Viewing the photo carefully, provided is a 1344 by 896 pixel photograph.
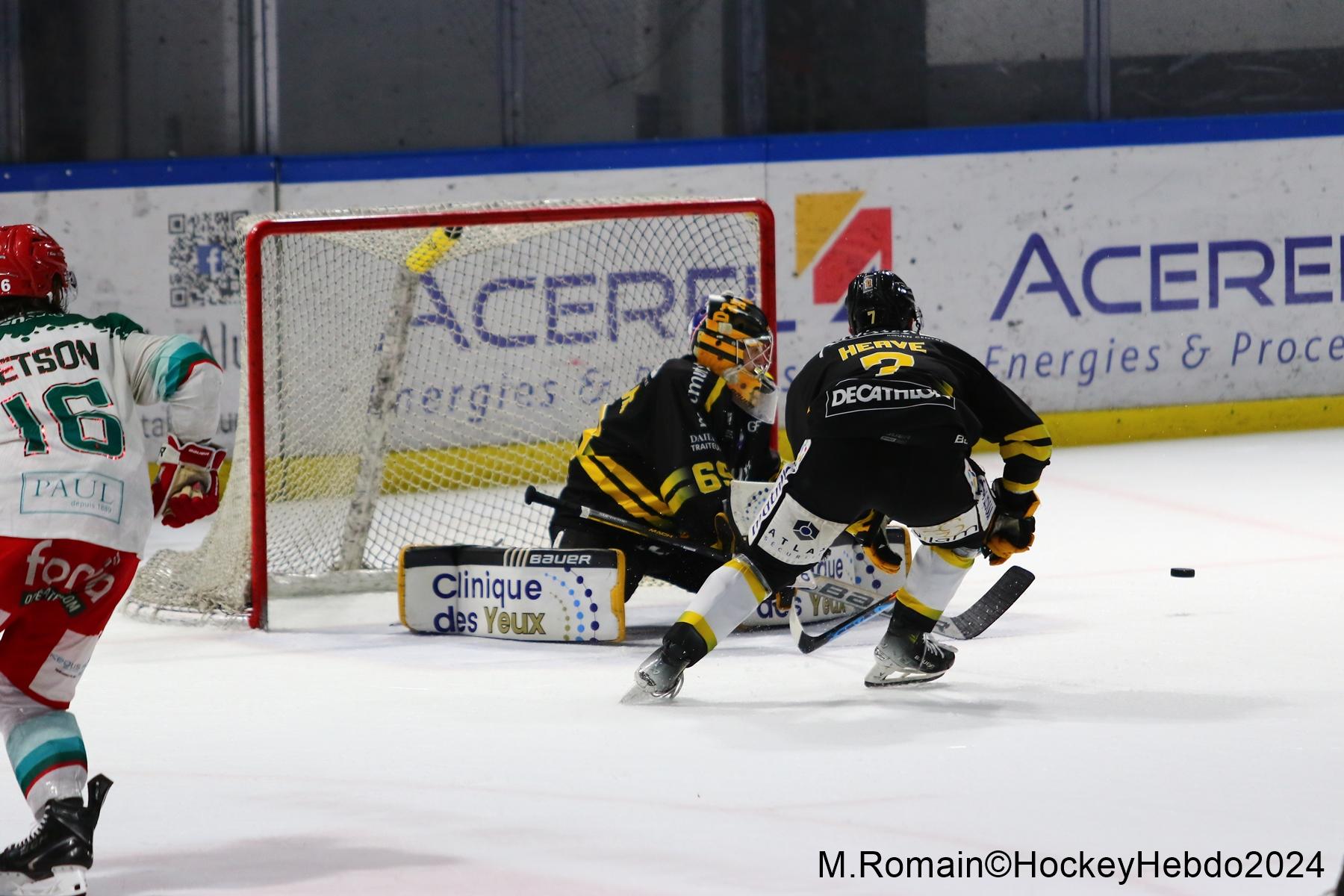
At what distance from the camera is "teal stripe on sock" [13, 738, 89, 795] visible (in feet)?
9.64

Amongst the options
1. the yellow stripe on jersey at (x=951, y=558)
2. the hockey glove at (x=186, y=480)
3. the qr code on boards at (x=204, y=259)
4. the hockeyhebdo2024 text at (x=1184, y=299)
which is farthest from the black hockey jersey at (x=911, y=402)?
the hockeyhebdo2024 text at (x=1184, y=299)

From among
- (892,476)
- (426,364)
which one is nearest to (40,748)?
(892,476)

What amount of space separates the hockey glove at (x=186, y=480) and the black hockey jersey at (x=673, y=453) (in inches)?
72.2

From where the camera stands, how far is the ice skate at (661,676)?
4.15 metres

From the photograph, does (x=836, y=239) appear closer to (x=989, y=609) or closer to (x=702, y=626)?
(x=989, y=609)

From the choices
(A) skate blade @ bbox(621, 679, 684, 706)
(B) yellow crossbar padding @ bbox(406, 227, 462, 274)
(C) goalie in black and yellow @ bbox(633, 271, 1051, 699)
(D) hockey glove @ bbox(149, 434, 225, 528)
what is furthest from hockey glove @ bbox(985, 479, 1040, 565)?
(B) yellow crossbar padding @ bbox(406, 227, 462, 274)

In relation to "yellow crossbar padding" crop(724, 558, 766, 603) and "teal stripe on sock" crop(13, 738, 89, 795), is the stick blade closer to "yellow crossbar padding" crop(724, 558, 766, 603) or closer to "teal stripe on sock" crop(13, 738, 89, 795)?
"yellow crossbar padding" crop(724, 558, 766, 603)

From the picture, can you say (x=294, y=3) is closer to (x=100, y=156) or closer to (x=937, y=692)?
(x=100, y=156)

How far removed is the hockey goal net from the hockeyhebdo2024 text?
5.49 ft

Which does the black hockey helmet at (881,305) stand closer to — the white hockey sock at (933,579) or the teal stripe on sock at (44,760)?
the white hockey sock at (933,579)

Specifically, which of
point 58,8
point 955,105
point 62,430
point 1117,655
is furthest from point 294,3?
point 62,430

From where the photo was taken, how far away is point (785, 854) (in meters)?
3.17

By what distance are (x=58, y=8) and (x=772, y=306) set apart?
3.21 m

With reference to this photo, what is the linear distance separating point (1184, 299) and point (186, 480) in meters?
5.77
